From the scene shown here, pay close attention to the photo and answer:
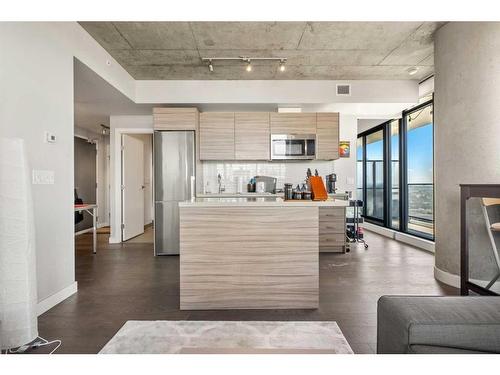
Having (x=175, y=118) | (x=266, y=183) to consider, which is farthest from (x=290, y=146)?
A: (x=175, y=118)

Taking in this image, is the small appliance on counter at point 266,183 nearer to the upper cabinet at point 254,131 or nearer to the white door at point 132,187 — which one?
the upper cabinet at point 254,131

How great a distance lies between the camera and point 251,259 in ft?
8.01

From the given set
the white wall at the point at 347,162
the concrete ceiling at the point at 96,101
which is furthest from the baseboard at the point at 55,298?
the white wall at the point at 347,162

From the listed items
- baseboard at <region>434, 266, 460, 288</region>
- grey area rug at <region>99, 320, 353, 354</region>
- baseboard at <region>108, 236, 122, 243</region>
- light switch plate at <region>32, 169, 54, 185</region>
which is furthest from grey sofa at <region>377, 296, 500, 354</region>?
baseboard at <region>108, 236, 122, 243</region>

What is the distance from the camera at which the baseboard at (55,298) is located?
7.94 feet

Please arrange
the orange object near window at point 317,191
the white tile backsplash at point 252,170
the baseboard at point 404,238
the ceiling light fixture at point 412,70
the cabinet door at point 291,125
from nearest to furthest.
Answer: the orange object near window at point 317,191 → the ceiling light fixture at point 412,70 → the baseboard at point 404,238 → the cabinet door at point 291,125 → the white tile backsplash at point 252,170

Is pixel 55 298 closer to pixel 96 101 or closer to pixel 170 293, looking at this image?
pixel 170 293

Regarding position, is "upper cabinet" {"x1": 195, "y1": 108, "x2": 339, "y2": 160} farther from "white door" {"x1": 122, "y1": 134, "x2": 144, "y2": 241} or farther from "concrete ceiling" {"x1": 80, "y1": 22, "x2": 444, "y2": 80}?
"white door" {"x1": 122, "y1": 134, "x2": 144, "y2": 241}

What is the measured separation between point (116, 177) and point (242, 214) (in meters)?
4.16

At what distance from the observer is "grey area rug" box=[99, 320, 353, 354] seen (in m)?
1.86

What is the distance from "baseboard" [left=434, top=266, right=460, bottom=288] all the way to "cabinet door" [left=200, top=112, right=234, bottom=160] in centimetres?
339

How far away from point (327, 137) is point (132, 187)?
4.19m

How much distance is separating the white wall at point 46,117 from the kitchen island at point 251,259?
1.28 meters
